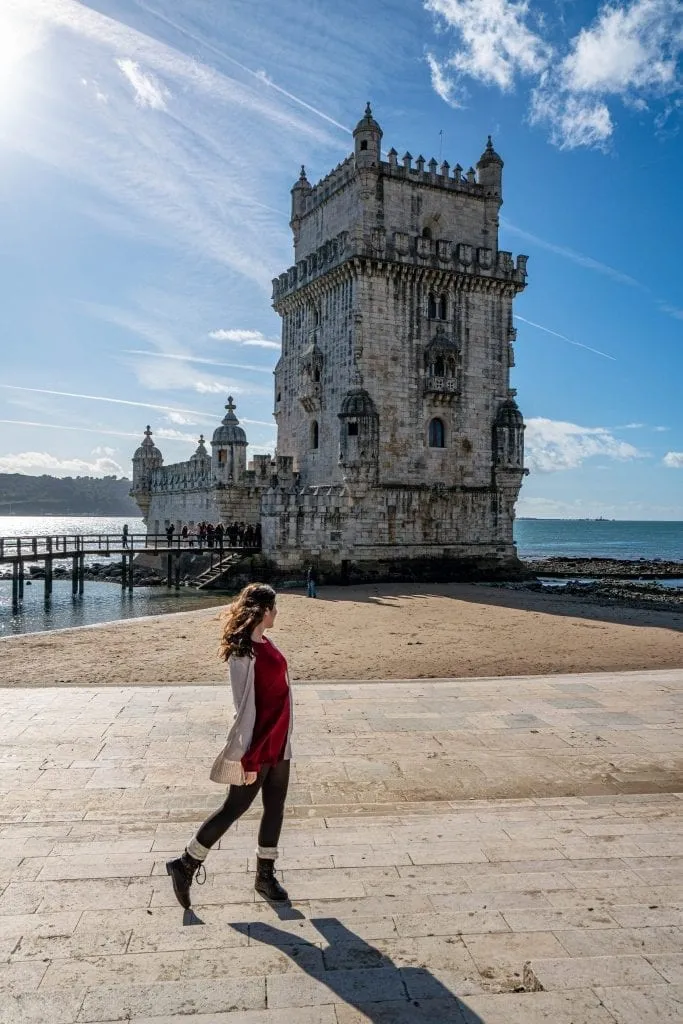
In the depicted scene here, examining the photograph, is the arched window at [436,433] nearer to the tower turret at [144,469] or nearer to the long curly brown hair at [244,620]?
the tower turret at [144,469]

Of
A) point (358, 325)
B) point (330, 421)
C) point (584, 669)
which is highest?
point (358, 325)

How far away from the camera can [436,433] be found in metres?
33.1

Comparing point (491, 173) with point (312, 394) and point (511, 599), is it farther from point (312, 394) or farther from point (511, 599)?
point (511, 599)

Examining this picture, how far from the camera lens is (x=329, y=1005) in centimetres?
360

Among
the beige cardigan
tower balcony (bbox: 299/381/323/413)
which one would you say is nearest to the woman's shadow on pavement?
the beige cardigan

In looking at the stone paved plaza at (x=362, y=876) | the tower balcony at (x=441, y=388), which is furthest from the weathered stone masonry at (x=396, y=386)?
the stone paved plaza at (x=362, y=876)

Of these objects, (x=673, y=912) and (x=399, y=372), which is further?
(x=399, y=372)

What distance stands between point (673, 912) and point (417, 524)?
28.0m

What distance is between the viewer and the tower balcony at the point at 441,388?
106ft

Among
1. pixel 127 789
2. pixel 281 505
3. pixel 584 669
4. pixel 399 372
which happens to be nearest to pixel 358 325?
pixel 399 372

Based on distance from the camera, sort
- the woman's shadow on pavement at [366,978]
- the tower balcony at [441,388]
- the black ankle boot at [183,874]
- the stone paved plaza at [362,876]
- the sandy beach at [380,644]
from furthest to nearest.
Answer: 1. the tower balcony at [441,388]
2. the sandy beach at [380,644]
3. the black ankle boot at [183,874]
4. the stone paved plaza at [362,876]
5. the woman's shadow on pavement at [366,978]

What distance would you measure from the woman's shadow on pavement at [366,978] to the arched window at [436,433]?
29.4 metres

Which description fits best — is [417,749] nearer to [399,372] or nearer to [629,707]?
[629,707]

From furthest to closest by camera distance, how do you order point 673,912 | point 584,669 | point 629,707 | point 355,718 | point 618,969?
point 584,669, point 629,707, point 355,718, point 673,912, point 618,969
